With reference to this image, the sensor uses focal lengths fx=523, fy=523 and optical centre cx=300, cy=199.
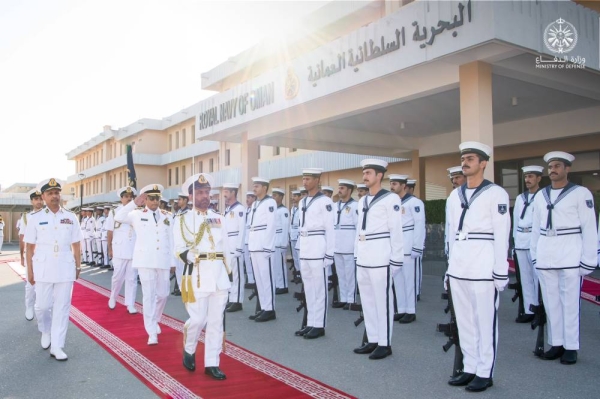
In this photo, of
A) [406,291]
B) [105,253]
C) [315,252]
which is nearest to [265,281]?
[315,252]

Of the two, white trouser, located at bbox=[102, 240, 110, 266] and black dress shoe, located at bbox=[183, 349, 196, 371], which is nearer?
black dress shoe, located at bbox=[183, 349, 196, 371]

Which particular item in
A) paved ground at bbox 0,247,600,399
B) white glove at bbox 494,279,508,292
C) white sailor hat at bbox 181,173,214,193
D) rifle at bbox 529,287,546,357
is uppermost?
white sailor hat at bbox 181,173,214,193

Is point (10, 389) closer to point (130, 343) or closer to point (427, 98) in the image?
point (130, 343)

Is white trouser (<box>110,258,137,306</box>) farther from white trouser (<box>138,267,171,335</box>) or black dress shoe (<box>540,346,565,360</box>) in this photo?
black dress shoe (<box>540,346,565,360</box>)

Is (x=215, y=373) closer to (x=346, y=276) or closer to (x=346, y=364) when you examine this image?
(x=346, y=364)

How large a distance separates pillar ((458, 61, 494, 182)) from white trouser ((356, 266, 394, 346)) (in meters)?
4.24

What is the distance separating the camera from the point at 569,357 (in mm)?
5617

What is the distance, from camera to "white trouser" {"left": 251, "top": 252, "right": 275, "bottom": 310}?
841 centimetres

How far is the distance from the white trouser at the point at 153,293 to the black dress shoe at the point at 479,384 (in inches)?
158

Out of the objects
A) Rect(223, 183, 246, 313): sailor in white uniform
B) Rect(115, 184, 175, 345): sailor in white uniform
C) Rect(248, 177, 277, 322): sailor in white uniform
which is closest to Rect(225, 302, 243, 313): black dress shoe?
Rect(223, 183, 246, 313): sailor in white uniform

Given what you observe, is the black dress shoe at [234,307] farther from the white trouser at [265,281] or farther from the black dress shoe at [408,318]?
the black dress shoe at [408,318]

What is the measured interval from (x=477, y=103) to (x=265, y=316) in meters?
5.29

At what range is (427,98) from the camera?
13.3m

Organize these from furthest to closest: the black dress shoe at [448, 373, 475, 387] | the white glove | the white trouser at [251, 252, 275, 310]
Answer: the white trouser at [251, 252, 275, 310] → the black dress shoe at [448, 373, 475, 387] → the white glove
